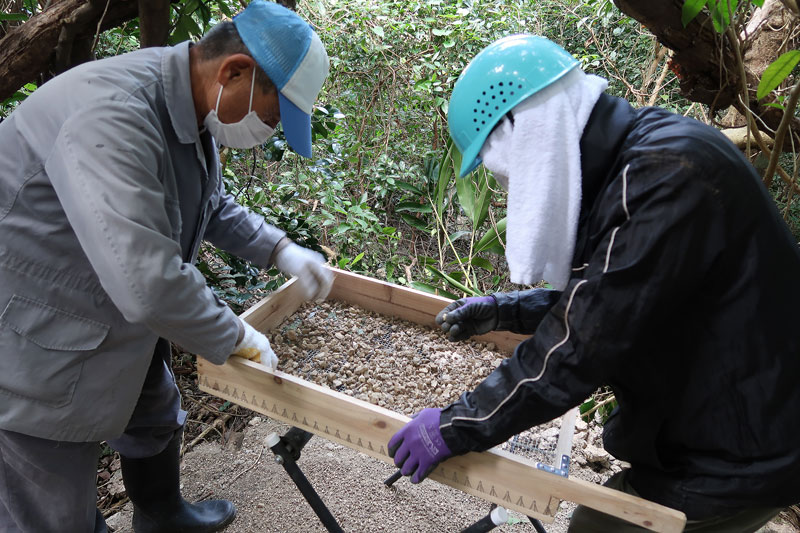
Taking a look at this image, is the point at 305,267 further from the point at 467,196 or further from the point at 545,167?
the point at 467,196

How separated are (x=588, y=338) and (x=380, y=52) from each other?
3.30 metres

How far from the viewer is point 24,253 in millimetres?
1137

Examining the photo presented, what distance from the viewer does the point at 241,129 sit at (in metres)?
1.34

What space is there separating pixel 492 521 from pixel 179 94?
1296 millimetres

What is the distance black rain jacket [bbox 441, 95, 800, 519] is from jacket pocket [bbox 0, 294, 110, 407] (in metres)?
0.87

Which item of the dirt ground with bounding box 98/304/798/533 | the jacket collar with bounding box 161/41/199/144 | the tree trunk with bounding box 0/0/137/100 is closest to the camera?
the jacket collar with bounding box 161/41/199/144

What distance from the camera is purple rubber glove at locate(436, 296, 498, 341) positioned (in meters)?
1.48

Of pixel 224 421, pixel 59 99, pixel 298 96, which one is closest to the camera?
pixel 59 99

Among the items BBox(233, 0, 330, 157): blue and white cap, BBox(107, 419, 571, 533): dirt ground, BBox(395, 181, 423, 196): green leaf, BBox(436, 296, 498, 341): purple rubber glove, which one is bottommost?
BBox(107, 419, 571, 533): dirt ground

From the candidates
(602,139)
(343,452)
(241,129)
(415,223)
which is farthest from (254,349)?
(415,223)

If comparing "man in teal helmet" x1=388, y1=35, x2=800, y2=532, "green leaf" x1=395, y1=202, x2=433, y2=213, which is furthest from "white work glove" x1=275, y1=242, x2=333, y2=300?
"green leaf" x1=395, y1=202, x2=433, y2=213

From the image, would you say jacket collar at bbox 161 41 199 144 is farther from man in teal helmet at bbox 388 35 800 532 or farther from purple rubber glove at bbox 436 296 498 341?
purple rubber glove at bbox 436 296 498 341

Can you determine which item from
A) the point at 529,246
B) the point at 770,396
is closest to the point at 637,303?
the point at 529,246

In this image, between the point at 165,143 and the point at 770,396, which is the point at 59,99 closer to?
the point at 165,143
